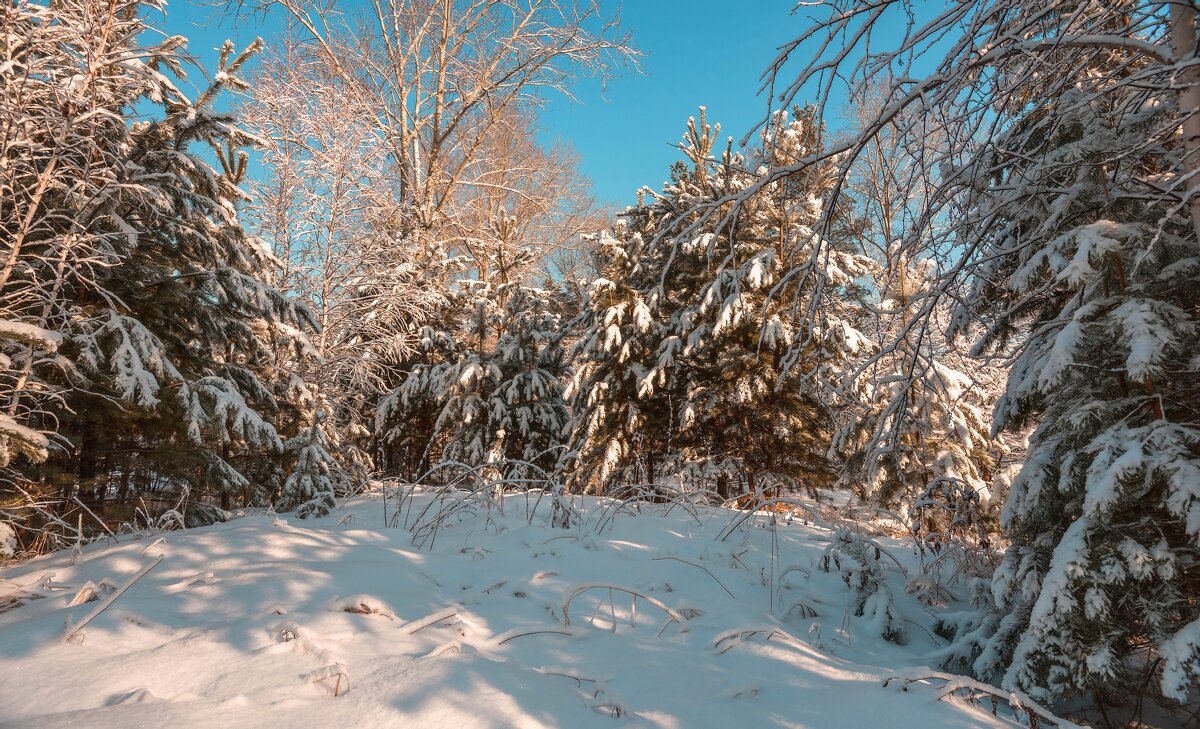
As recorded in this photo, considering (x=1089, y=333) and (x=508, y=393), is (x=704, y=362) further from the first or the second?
(x=1089, y=333)

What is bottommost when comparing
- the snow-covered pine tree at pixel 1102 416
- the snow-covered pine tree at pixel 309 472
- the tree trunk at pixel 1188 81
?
the snow-covered pine tree at pixel 309 472

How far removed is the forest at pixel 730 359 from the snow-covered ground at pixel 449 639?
5 cm

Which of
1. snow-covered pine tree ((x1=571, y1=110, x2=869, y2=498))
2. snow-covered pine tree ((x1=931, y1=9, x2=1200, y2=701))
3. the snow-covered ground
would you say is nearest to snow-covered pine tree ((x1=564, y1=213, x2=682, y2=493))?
snow-covered pine tree ((x1=571, y1=110, x2=869, y2=498))

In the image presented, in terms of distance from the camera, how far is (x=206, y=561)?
2.54 metres

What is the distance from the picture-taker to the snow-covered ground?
1490 millimetres

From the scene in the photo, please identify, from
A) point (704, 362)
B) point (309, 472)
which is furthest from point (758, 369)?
point (309, 472)

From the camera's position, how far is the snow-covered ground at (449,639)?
1490 millimetres

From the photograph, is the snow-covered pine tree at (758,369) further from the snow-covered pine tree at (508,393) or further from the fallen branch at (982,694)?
the fallen branch at (982,694)

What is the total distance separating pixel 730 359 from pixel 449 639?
7201mm

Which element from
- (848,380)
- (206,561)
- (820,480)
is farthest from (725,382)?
(206,561)

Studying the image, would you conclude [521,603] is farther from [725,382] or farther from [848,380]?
[725,382]

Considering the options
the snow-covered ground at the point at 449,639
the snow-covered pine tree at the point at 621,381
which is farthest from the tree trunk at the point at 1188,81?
the snow-covered pine tree at the point at 621,381

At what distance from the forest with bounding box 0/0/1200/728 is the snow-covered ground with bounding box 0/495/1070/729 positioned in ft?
0.16

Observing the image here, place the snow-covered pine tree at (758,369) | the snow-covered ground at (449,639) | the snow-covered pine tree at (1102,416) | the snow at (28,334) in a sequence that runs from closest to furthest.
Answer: the snow-covered ground at (449,639) → the snow-covered pine tree at (1102,416) → the snow at (28,334) → the snow-covered pine tree at (758,369)
